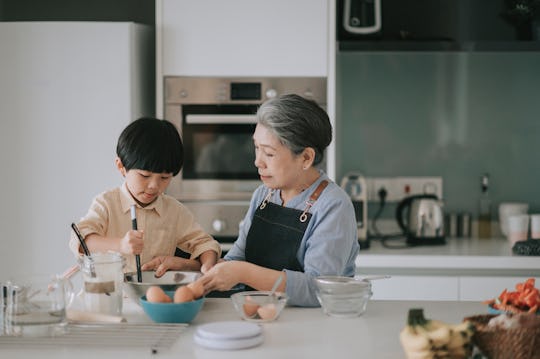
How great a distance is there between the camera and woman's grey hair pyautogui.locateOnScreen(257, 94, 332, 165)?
6.68 ft

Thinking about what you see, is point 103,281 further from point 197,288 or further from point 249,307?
point 249,307

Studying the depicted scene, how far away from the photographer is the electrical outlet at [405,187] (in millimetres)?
3701

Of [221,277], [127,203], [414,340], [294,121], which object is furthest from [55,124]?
[414,340]

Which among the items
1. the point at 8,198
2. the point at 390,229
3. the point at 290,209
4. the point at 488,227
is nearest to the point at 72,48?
the point at 8,198

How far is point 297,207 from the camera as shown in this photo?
2.12 meters

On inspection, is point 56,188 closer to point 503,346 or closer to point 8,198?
point 8,198

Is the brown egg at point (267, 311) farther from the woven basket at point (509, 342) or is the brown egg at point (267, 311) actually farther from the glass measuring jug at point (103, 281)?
the woven basket at point (509, 342)

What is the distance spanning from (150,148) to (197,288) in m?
0.56

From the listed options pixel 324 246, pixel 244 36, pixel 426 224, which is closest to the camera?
pixel 324 246

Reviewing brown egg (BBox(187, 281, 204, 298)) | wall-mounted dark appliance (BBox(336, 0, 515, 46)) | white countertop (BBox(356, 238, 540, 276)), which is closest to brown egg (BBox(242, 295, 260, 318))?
brown egg (BBox(187, 281, 204, 298))

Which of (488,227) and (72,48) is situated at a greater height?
(72,48)

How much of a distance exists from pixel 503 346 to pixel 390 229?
244cm

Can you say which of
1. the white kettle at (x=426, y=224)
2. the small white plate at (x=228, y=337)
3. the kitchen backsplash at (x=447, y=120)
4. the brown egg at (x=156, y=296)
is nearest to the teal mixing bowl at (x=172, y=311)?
the brown egg at (x=156, y=296)

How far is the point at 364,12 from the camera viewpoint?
11.0ft
